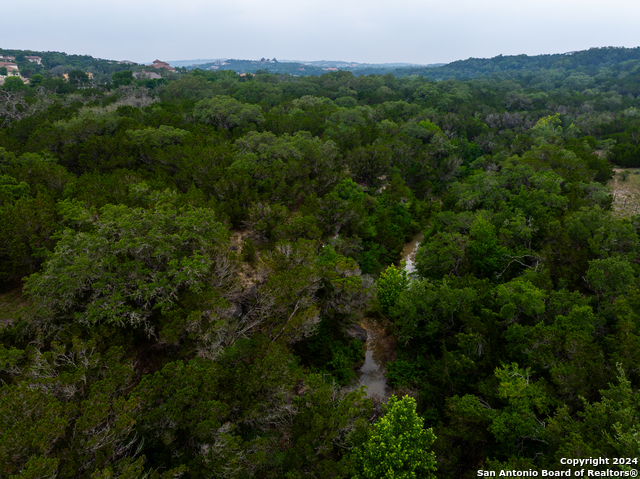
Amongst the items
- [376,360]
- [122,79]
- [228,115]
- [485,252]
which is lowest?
[376,360]

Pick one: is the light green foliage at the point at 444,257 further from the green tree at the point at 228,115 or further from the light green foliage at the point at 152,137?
the green tree at the point at 228,115

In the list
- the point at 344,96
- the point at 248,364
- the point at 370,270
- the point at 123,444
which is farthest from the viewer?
the point at 344,96

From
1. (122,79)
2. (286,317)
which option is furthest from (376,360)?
(122,79)

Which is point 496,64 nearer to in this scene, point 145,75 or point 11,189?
point 145,75

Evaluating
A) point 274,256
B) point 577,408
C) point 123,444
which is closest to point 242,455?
point 123,444

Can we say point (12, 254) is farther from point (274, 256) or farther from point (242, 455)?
point (242, 455)

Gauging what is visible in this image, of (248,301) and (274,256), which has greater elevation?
(274,256)

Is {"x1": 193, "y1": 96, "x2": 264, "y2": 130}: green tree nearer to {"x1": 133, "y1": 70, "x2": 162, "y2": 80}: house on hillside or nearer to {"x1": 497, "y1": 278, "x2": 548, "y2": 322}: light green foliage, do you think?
{"x1": 497, "y1": 278, "x2": 548, "y2": 322}: light green foliage
